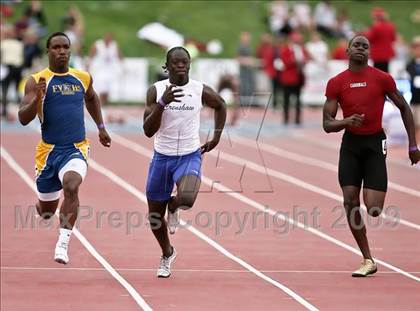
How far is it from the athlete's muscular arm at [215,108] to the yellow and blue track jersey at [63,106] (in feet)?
4.08

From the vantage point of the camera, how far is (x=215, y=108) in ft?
39.6

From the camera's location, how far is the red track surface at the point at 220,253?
1120 cm

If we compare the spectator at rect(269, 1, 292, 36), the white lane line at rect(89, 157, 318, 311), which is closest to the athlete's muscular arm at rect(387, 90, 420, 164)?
the white lane line at rect(89, 157, 318, 311)

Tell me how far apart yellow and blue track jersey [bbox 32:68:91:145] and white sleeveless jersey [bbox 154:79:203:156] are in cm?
92

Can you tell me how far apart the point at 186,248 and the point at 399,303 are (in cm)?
384

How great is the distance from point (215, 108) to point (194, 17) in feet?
104

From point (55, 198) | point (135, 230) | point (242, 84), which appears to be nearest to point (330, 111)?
point (55, 198)

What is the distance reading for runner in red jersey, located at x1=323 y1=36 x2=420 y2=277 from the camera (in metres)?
12.1

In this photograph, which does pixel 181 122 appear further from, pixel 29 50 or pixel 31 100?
pixel 29 50

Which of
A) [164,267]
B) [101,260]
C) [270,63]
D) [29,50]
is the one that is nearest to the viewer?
[164,267]

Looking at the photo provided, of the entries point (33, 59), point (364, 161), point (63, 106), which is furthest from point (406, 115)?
point (33, 59)

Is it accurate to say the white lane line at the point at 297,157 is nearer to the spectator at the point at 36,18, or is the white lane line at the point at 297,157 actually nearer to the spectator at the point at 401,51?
the spectator at the point at 36,18

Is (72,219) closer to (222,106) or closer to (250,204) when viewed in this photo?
(222,106)

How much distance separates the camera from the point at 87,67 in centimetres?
3036
